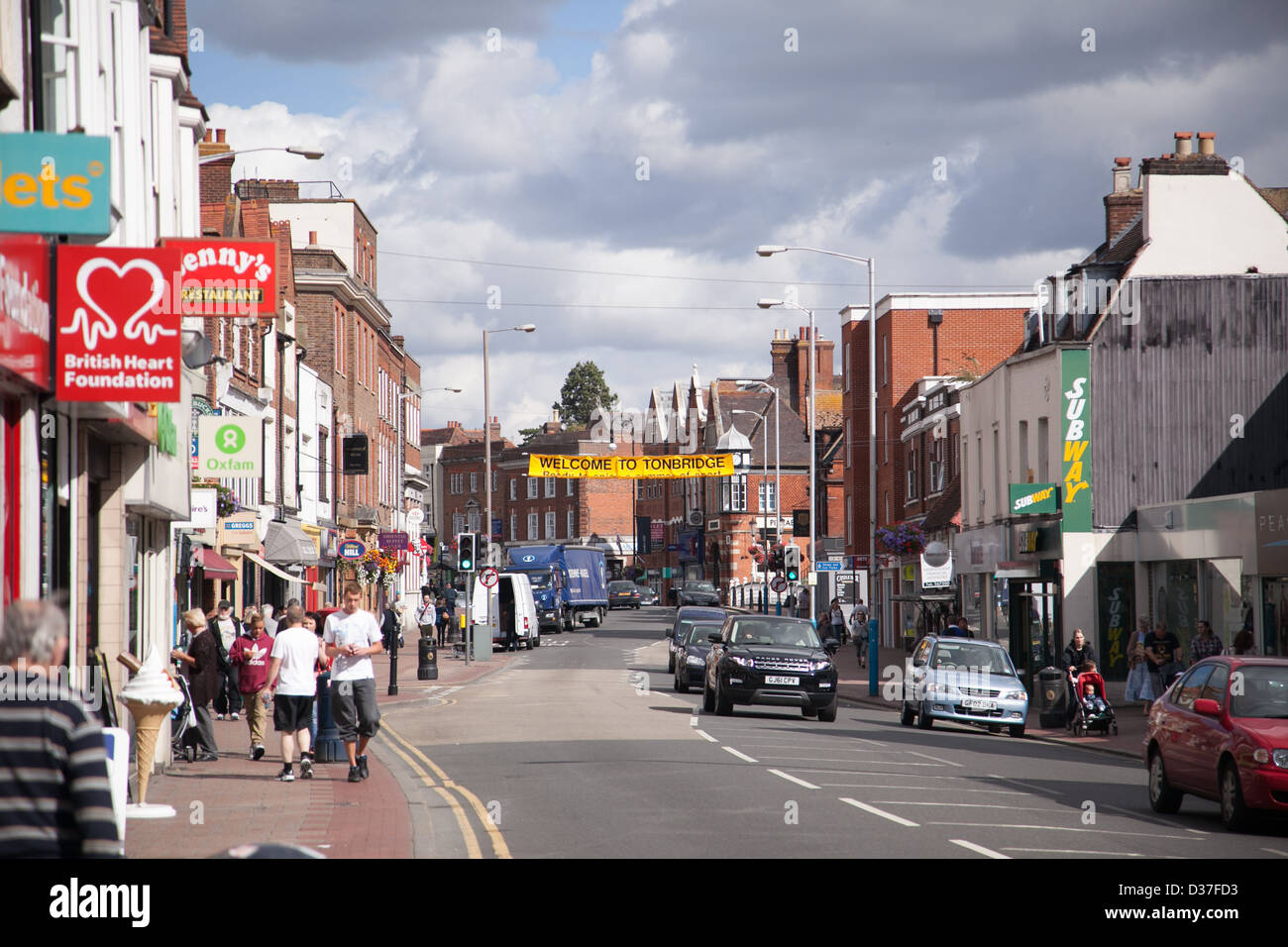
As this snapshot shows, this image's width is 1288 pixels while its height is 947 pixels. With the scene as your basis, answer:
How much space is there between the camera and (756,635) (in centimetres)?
2516

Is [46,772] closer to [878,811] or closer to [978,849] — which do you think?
[978,849]

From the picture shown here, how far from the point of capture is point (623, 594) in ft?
323

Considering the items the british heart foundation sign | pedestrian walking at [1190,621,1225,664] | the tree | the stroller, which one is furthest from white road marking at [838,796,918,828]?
the tree

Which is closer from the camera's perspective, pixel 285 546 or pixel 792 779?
pixel 792 779

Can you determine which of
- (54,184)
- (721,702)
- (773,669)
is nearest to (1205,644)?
(773,669)

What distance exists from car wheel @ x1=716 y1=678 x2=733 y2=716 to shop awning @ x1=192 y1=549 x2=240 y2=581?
10876 millimetres

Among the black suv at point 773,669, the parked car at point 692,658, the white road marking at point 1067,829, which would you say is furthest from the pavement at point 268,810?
the parked car at point 692,658

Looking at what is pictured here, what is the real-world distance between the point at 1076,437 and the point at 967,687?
1007 centimetres

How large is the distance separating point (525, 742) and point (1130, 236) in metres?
23.7

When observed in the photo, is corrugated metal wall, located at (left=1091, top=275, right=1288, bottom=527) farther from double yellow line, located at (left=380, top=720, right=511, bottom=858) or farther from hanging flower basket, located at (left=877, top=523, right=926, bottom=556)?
double yellow line, located at (left=380, top=720, right=511, bottom=858)

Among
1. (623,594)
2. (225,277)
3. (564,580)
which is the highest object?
(225,277)

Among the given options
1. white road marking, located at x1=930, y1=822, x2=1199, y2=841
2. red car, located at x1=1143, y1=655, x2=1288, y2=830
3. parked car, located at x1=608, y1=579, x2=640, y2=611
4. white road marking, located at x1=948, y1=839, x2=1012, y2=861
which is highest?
red car, located at x1=1143, y1=655, x2=1288, y2=830

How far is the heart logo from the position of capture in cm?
1135

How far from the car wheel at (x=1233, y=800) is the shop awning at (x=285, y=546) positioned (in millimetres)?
31894
